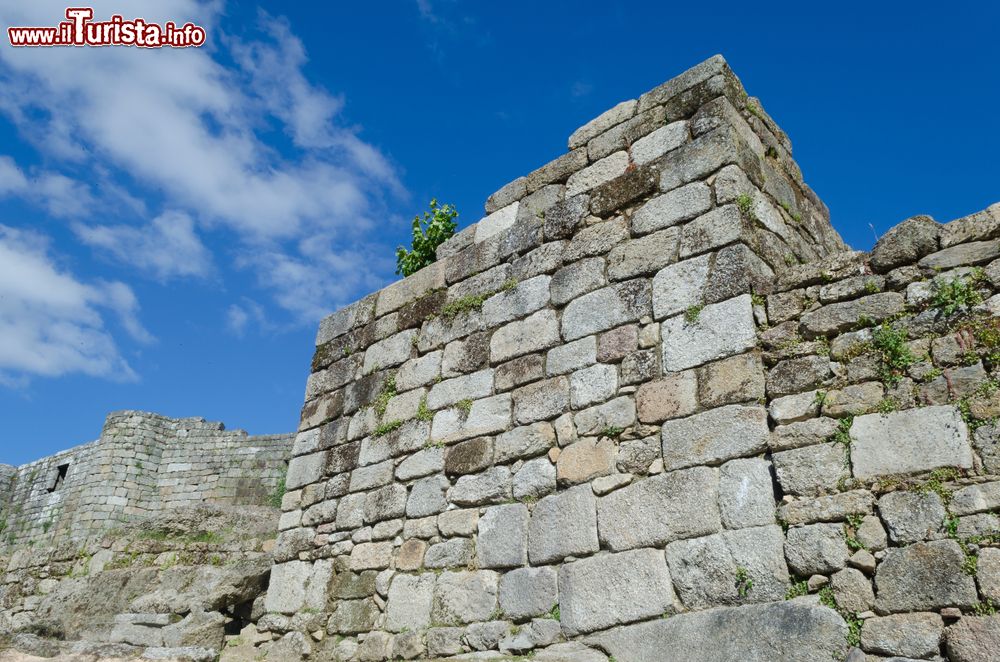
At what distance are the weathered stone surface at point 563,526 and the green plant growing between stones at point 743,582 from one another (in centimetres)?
83

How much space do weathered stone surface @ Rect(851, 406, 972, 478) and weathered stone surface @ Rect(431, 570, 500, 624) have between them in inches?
87.6

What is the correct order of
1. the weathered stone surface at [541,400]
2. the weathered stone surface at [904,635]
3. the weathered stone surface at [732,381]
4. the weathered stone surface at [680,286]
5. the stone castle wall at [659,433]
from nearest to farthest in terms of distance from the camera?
1. the weathered stone surface at [904,635]
2. the stone castle wall at [659,433]
3. the weathered stone surface at [732,381]
4. the weathered stone surface at [680,286]
5. the weathered stone surface at [541,400]

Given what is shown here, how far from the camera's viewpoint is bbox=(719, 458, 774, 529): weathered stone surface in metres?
3.88

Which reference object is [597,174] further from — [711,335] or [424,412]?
[424,412]

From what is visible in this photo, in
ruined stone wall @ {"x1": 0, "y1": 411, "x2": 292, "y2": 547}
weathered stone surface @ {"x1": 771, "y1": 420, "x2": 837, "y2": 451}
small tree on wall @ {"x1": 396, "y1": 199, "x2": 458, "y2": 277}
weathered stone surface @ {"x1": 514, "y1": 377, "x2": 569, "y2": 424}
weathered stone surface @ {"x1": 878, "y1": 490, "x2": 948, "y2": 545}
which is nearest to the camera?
weathered stone surface @ {"x1": 878, "y1": 490, "x2": 948, "y2": 545}

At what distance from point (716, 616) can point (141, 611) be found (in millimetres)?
4869

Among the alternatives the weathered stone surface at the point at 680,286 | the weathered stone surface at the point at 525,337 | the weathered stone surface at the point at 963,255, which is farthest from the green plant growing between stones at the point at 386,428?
the weathered stone surface at the point at 963,255

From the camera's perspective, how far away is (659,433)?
4441 millimetres

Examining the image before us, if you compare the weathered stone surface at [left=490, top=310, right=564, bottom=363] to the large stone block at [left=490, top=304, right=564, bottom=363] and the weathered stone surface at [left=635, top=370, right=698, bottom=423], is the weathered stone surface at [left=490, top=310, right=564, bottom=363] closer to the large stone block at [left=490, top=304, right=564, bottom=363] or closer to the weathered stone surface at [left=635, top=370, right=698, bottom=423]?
the large stone block at [left=490, top=304, right=564, bottom=363]

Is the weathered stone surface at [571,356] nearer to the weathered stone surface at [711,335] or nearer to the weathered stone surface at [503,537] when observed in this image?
the weathered stone surface at [711,335]

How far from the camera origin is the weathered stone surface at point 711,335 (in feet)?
14.2

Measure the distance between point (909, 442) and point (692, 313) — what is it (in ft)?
4.43

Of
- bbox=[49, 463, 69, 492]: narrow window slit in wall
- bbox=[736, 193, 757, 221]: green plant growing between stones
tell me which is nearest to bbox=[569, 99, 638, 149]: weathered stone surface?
bbox=[736, 193, 757, 221]: green plant growing between stones

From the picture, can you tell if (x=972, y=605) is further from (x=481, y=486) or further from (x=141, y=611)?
(x=141, y=611)
